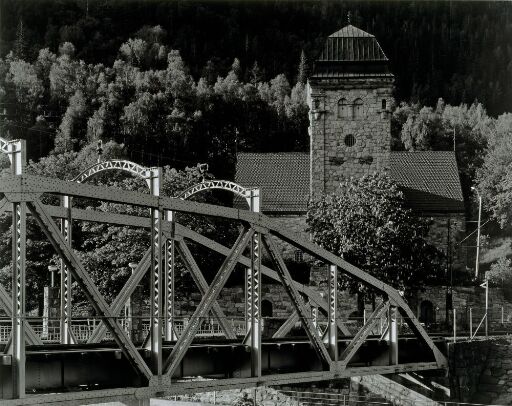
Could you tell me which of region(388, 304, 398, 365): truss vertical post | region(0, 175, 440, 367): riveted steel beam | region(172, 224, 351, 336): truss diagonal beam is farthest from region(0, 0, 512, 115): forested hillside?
region(0, 175, 440, 367): riveted steel beam

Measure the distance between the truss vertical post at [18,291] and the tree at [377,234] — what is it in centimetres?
4050

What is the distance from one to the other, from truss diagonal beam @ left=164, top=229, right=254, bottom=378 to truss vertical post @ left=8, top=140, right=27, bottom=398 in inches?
175

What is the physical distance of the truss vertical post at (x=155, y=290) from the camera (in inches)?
902

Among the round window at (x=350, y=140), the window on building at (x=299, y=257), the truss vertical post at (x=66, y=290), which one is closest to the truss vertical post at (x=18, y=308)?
the truss vertical post at (x=66, y=290)

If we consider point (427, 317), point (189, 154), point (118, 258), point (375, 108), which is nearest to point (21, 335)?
point (118, 258)

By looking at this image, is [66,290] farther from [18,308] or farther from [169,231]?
[18,308]

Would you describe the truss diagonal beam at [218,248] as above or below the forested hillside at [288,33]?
below

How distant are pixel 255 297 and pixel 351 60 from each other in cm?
5140

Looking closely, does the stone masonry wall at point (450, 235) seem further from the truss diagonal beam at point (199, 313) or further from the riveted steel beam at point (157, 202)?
the truss diagonal beam at point (199, 313)

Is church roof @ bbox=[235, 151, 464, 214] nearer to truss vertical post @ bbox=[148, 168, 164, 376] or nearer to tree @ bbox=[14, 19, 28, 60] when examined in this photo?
tree @ bbox=[14, 19, 28, 60]

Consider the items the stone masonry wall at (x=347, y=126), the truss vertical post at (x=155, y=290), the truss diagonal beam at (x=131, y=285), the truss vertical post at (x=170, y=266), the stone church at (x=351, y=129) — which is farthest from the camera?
the stone masonry wall at (x=347, y=126)

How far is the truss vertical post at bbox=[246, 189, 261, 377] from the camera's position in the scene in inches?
1051

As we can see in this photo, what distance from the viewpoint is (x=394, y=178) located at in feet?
257

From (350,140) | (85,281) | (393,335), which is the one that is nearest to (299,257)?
(350,140)
